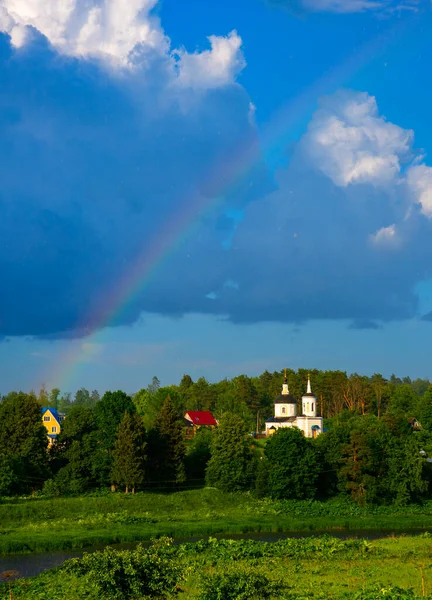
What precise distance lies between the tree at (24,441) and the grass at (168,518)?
21.2ft

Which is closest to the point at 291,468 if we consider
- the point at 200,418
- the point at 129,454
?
the point at 129,454

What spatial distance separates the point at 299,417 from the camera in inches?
4715

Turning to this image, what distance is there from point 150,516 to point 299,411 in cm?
9950

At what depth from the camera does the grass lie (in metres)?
51.6

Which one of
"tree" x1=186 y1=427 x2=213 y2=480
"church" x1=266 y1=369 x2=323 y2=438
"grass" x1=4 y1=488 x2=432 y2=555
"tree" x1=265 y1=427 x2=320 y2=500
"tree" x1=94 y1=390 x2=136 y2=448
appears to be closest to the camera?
"grass" x1=4 y1=488 x2=432 y2=555

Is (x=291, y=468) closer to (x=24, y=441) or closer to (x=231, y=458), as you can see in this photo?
(x=231, y=458)

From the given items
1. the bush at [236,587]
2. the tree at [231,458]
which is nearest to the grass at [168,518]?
the tree at [231,458]

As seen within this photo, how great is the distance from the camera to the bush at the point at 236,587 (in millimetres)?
28391

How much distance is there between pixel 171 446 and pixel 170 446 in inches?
6.3

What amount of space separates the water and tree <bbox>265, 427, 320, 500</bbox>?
454 inches

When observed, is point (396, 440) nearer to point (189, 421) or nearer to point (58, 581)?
point (58, 581)

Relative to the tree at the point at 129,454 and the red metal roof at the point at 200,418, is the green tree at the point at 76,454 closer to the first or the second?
the tree at the point at 129,454

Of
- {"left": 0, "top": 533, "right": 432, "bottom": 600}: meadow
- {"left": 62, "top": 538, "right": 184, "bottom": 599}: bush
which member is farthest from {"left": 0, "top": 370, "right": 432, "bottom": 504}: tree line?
{"left": 62, "top": 538, "right": 184, "bottom": 599}: bush

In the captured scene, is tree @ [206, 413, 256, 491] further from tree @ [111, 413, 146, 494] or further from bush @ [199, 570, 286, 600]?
bush @ [199, 570, 286, 600]
